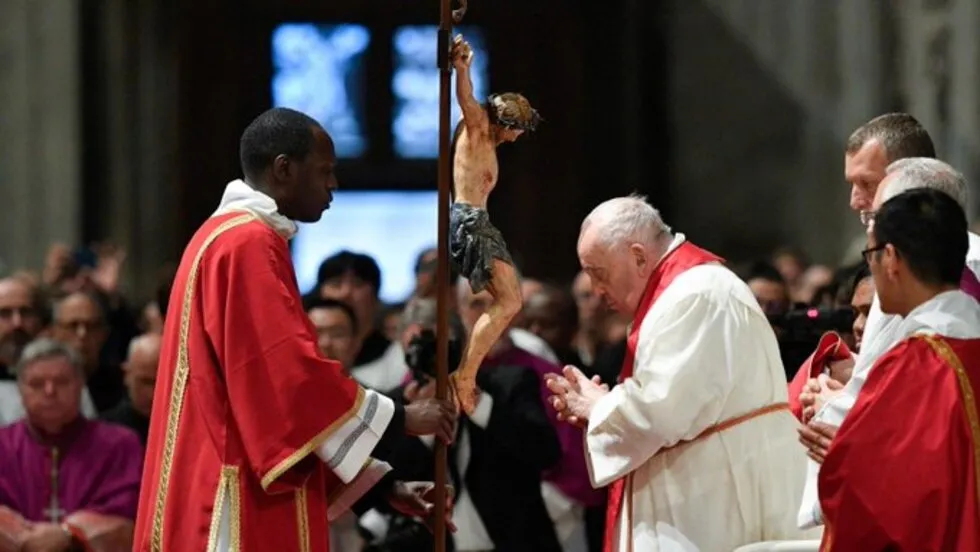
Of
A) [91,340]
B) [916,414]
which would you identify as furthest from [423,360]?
[916,414]

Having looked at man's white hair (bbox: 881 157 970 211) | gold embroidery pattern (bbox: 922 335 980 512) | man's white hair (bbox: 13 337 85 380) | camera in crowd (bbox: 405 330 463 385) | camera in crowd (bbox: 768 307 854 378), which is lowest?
man's white hair (bbox: 13 337 85 380)

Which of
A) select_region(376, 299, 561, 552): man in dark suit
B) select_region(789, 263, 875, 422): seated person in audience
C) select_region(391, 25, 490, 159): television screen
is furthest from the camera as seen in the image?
select_region(391, 25, 490, 159): television screen

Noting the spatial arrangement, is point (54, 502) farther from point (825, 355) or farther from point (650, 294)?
point (825, 355)

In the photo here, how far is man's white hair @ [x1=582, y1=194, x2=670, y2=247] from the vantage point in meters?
6.39

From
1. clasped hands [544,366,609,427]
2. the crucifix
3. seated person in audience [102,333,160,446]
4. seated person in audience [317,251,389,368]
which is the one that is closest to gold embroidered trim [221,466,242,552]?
clasped hands [544,366,609,427]

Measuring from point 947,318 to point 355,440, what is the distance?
5.45ft

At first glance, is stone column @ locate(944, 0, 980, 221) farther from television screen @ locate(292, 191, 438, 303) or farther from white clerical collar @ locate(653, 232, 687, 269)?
white clerical collar @ locate(653, 232, 687, 269)

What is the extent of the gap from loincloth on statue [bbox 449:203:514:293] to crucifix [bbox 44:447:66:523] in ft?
8.86

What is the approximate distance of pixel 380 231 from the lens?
19.1 meters

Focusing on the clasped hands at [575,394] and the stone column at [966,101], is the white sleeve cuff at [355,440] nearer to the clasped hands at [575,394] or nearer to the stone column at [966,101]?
the clasped hands at [575,394]

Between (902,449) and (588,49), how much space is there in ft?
47.3

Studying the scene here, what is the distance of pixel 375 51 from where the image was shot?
19.3 metres

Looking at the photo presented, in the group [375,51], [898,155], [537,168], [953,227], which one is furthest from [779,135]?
[953,227]

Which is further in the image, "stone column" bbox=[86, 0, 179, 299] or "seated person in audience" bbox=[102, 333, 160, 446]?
"stone column" bbox=[86, 0, 179, 299]
